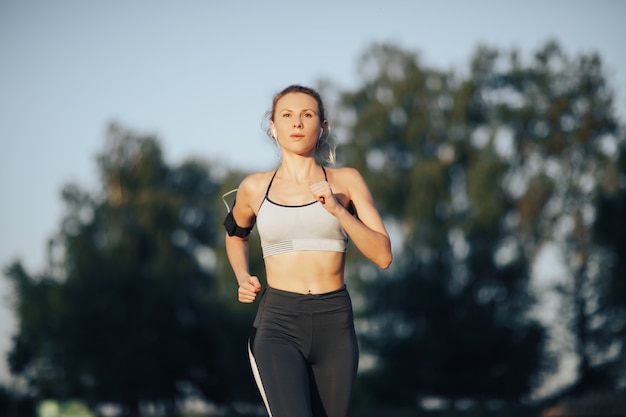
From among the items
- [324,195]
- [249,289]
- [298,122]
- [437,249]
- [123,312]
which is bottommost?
[123,312]

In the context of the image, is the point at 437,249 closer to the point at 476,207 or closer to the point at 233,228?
the point at 476,207

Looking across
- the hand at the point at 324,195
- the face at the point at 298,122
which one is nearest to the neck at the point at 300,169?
the face at the point at 298,122

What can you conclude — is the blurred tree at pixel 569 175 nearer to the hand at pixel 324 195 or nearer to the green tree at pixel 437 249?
the green tree at pixel 437 249

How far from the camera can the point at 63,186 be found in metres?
44.9

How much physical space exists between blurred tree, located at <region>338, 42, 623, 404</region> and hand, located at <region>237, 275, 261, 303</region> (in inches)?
1265

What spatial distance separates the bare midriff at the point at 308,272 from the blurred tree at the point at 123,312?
3599cm

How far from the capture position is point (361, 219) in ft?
17.0

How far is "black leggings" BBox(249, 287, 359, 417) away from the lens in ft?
15.9

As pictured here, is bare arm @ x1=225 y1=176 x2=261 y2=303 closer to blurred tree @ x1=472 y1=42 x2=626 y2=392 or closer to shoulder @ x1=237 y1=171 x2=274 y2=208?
shoulder @ x1=237 y1=171 x2=274 y2=208

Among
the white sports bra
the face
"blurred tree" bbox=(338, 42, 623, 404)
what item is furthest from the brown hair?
"blurred tree" bbox=(338, 42, 623, 404)

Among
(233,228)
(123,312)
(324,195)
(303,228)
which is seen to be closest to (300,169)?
(303,228)

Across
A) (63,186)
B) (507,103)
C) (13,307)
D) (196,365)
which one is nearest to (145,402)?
(196,365)

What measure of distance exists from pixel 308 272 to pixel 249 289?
376 millimetres

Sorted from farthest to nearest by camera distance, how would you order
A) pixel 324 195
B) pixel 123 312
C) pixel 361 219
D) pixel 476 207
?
pixel 123 312 < pixel 476 207 < pixel 361 219 < pixel 324 195
